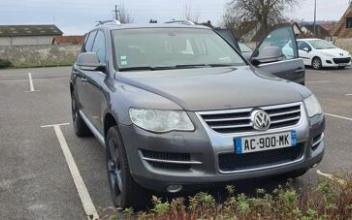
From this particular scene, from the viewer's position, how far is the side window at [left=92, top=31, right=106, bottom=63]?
18.4ft

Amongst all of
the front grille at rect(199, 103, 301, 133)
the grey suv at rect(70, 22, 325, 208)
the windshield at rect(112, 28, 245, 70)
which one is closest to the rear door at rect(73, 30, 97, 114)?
the windshield at rect(112, 28, 245, 70)

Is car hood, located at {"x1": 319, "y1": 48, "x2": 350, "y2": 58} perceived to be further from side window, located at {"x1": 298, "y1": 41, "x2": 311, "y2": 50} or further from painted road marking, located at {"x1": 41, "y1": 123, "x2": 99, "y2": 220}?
painted road marking, located at {"x1": 41, "y1": 123, "x2": 99, "y2": 220}

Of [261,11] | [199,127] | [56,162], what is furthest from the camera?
[261,11]

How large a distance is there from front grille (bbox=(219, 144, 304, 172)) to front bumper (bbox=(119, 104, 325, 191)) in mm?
34

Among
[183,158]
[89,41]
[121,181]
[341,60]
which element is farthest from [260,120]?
[341,60]

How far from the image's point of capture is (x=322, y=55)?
2244cm

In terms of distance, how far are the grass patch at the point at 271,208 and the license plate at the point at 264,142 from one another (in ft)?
1.51

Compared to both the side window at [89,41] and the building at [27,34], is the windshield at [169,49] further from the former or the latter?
the building at [27,34]

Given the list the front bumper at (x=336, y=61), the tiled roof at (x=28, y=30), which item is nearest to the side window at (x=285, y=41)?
the front bumper at (x=336, y=61)

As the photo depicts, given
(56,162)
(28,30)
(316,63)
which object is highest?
(56,162)

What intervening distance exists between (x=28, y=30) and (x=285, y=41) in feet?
238

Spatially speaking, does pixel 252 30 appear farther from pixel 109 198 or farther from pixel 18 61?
pixel 109 198

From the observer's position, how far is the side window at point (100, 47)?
5620 mm

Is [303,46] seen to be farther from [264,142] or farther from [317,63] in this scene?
[264,142]
